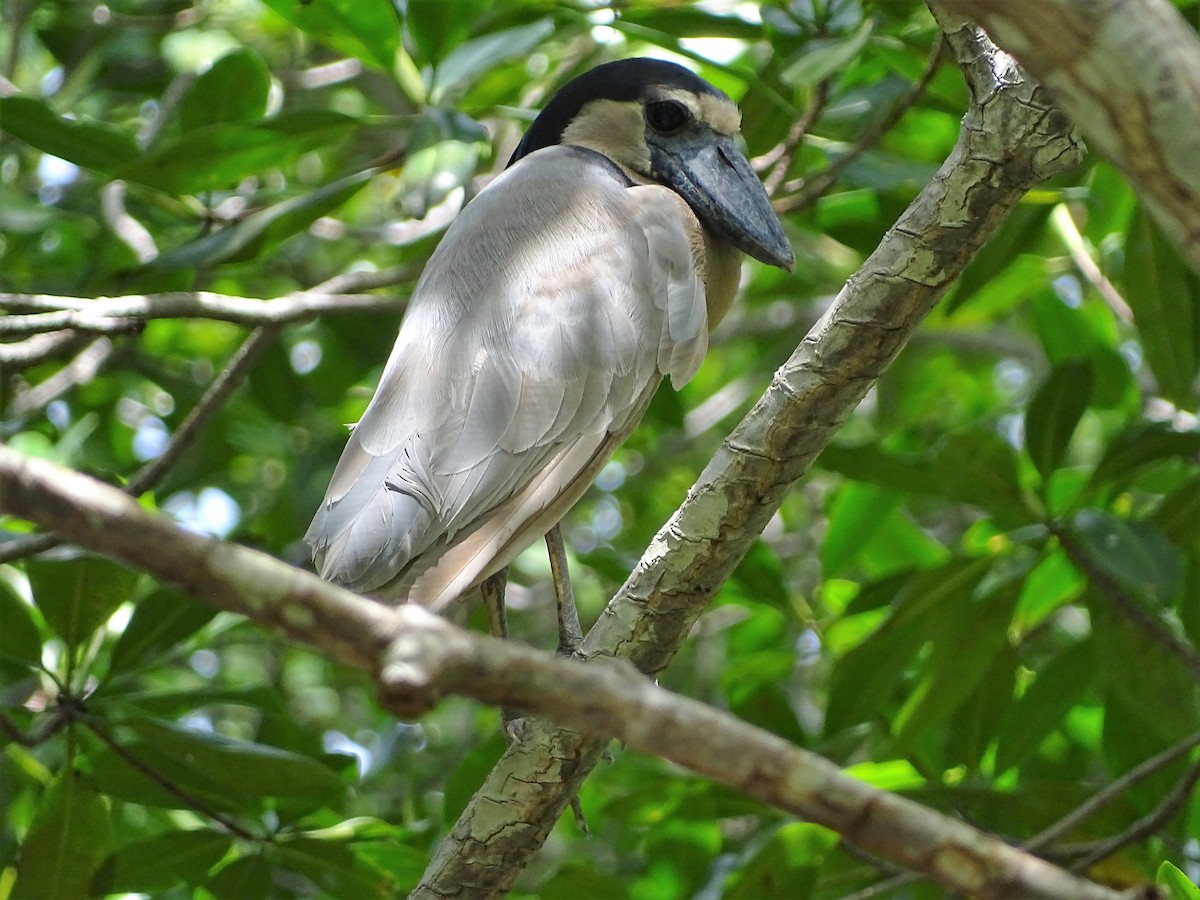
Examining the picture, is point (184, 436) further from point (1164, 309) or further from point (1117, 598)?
point (1164, 309)

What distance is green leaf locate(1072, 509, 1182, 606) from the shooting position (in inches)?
82.7

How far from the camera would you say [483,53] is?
2.47m

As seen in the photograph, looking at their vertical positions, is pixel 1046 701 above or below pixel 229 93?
below

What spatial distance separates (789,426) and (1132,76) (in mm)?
827

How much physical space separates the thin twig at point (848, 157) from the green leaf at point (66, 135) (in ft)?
4.28

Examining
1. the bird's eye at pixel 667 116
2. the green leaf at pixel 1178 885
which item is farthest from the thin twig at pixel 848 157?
the green leaf at pixel 1178 885

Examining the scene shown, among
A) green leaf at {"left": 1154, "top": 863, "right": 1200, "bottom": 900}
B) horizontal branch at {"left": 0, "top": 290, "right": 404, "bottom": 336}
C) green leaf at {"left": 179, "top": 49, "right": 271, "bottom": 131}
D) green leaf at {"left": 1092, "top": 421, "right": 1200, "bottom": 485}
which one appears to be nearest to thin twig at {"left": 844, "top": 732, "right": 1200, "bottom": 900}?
green leaf at {"left": 1092, "top": 421, "right": 1200, "bottom": 485}

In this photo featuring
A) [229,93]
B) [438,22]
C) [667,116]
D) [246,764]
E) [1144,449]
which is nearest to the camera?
[246,764]

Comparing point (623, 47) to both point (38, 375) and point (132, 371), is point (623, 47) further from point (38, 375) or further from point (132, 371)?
point (38, 375)

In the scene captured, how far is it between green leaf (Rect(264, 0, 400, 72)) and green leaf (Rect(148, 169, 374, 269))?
246mm

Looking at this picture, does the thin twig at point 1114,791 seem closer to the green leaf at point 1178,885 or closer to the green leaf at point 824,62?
the green leaf at point 1178,885

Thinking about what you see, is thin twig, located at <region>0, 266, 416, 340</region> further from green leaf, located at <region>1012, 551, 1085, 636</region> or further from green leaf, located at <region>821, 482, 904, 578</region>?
green leaf, located at <region>1012, 551, 1085, 636</region>

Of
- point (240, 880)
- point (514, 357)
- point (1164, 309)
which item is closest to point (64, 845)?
point (240, 880)

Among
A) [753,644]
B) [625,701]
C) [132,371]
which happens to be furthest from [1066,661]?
[132,371]
